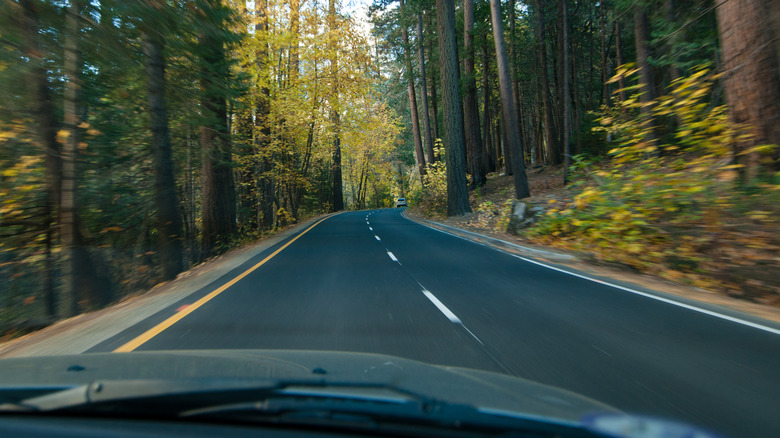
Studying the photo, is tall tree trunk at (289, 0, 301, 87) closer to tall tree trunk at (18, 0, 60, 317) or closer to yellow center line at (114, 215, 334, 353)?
tall tree trunk at (18, 0, 60, 317)

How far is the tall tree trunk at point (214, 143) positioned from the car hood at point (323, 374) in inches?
344

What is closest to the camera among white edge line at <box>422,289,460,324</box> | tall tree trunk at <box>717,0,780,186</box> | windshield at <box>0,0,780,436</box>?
windshield at <box>0,0,780,436</box>

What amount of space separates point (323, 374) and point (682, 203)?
Answer: 30.9 feet

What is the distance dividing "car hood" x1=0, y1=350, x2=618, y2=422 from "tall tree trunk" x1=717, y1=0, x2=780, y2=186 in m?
8.96

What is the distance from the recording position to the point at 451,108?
2417cm

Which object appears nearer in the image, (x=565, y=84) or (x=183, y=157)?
(x=183, y=157)

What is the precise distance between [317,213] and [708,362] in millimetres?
44612

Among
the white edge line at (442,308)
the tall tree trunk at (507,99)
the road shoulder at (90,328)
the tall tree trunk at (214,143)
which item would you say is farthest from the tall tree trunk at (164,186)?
the tall tree trunk at (507,99)

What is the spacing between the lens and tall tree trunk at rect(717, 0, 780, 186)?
878cm

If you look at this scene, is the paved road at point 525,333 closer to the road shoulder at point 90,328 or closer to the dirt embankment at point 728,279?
the road shoulder at point 90,328

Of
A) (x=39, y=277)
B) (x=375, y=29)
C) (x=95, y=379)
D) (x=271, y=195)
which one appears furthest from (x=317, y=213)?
(x=95, y=379)

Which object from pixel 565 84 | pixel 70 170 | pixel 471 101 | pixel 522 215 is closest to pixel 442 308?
pixel 70 170

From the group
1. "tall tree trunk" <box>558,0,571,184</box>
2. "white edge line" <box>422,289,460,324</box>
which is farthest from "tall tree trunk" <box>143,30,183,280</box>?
"tall tree trunk" <box>558,0,571,184</box>

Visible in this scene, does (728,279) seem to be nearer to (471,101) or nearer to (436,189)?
(436,189)
